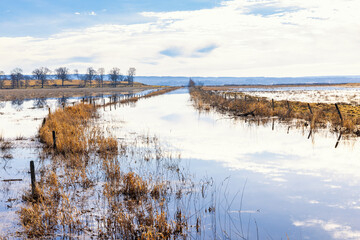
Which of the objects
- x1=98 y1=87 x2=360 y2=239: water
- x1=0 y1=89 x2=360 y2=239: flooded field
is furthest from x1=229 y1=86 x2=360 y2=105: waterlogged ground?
x1=0 y1=89 x2=360 y2=239: flooded field

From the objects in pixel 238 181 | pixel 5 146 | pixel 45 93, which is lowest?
pixel 238 181

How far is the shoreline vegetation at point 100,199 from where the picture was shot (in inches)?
227

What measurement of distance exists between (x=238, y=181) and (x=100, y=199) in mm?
4591

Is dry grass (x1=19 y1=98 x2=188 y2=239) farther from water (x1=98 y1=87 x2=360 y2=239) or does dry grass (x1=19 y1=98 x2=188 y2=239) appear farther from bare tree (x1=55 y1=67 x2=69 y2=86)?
bare tree (x1=55 y1=67 x2=69 y2=86)

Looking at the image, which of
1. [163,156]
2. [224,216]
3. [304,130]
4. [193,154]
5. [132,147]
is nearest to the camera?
[224,216]

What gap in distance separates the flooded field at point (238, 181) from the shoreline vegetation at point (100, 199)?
0.09 meters

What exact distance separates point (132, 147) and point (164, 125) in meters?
8.75

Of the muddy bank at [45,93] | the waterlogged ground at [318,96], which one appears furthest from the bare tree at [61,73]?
the waterlogged ground at [318,96]

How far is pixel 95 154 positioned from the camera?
40.4 ft

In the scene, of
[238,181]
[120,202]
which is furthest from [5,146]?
[238,181]

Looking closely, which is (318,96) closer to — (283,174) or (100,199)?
(283,174)

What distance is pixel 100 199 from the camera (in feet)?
24.5

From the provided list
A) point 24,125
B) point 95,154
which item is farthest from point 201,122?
point 24,125

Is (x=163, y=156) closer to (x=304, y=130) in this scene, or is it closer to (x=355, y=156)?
(x=355, y=156)
